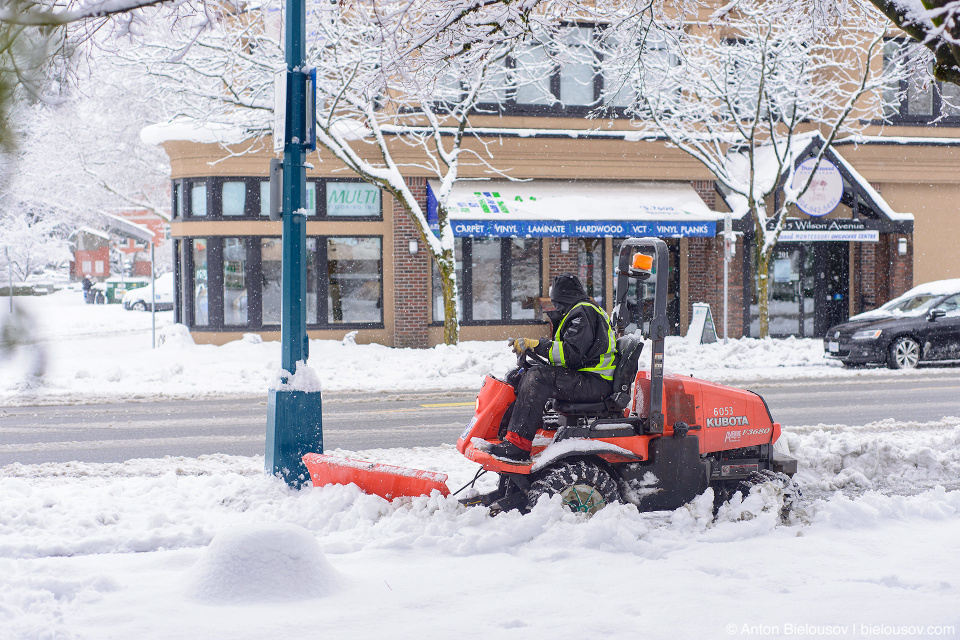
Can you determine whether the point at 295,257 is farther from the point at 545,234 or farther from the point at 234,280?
the point at 234,280

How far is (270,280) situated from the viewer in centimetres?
2108

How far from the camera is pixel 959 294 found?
1762cm

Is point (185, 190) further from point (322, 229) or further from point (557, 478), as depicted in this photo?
point (557, 478)

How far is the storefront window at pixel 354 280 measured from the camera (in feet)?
70.0

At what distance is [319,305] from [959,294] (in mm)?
13808

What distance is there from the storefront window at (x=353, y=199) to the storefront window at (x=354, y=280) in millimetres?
650

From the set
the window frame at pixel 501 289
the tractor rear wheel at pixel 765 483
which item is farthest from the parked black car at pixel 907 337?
the tractor rear wheel at pixel 765 483

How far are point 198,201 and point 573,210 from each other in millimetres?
8852

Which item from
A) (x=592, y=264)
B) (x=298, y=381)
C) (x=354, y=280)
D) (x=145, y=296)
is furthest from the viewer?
(x=145, y=296)

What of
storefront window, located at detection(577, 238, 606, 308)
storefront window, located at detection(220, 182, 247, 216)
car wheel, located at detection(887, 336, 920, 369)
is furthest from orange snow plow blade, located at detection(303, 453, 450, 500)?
storefront window, located at detection(577, 238, 606, 308)

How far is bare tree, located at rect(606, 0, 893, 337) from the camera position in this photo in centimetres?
2027

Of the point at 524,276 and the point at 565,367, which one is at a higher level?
the point at 524,276

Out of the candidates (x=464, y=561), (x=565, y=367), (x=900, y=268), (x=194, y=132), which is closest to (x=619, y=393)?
(x=565, y=367)

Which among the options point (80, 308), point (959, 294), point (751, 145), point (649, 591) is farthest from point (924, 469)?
point (751, 145)
